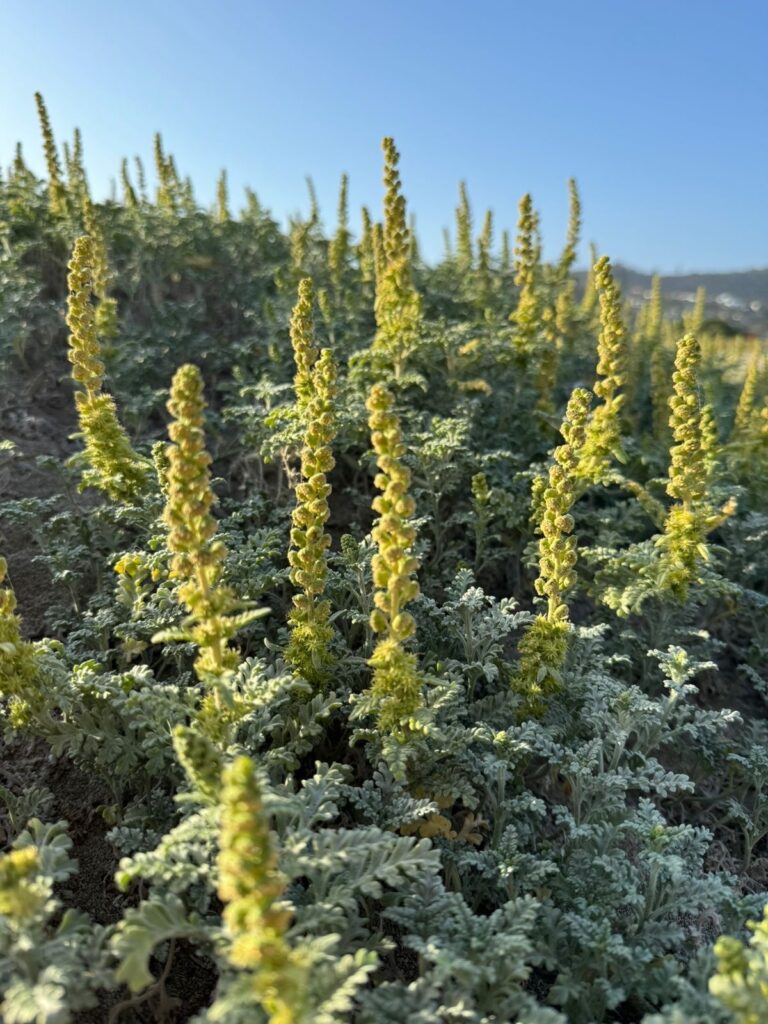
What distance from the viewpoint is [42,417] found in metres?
6.75

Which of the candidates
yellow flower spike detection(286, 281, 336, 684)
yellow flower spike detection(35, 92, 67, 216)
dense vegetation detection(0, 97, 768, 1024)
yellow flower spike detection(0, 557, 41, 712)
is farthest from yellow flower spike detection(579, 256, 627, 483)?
yellow flower spike detection(35, 92, 67, 216)

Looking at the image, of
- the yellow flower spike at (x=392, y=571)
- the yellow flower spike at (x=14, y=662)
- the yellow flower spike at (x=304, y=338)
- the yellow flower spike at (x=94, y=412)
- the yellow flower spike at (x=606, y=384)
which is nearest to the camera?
the yellow flower spike at (x=392, y=571)

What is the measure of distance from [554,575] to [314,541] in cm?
125

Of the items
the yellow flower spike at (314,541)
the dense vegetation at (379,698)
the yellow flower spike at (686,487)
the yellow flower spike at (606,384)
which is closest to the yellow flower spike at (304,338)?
the dense vegetation at (379,698)

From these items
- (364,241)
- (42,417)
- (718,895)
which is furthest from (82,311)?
(364,241)

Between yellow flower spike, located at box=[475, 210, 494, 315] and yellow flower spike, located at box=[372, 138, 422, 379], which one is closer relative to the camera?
yellow flower spike, located at box=[372, 138, 422, 379]

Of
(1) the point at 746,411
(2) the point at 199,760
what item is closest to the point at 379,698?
(2) the point at 199,760

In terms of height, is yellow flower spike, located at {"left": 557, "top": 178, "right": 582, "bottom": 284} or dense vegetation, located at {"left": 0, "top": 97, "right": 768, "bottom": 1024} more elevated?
yellow flower spike, located at {"left": 557, "top": 178, "right": 582, "bottom": 284}

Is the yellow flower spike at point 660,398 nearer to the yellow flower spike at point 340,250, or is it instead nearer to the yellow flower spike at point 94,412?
the yellow flower spike at point 340,250

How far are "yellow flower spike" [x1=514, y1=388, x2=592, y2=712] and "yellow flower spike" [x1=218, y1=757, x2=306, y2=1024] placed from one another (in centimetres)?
210

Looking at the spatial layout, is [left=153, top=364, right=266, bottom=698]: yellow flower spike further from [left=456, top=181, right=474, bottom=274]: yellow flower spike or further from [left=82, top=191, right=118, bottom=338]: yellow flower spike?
[left=456, top=181, right=474, bottom=274]: yellow flower spike

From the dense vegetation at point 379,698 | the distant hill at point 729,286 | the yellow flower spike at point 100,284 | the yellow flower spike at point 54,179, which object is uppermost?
the distant hill at point 729,286

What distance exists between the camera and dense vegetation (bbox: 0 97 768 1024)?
2340 mm

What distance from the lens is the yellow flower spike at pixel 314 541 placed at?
3207 mm
